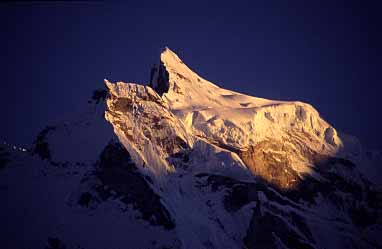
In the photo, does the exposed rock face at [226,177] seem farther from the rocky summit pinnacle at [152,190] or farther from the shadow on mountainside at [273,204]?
the rocky summit pinnacle at [152,190]

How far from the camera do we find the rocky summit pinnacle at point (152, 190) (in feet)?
526

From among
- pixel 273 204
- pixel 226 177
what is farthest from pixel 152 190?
pixel 273 204

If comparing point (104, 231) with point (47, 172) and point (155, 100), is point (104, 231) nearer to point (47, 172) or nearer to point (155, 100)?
point (47, 172)

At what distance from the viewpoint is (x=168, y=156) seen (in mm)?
184000

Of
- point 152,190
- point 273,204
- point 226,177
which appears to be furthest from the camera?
point 273,204

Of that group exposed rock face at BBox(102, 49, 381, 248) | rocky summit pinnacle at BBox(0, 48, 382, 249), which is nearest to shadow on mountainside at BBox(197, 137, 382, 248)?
exposed rock face at BBox(102, 49, 381, 248)

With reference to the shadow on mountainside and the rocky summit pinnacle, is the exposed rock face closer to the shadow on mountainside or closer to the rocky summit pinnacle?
the shadow on mountainside

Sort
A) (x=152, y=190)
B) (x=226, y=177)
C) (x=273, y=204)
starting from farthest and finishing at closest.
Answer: (x=273, y=204), (x=226, y=177), (x=152, y=190)

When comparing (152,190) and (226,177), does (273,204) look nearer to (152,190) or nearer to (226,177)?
(226,177)

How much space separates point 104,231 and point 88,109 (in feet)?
117

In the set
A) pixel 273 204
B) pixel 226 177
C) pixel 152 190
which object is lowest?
pixel 273 204

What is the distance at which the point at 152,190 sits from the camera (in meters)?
168

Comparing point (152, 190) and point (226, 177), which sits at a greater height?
point (152, 190)

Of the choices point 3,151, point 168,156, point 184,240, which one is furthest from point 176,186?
point 3,151
